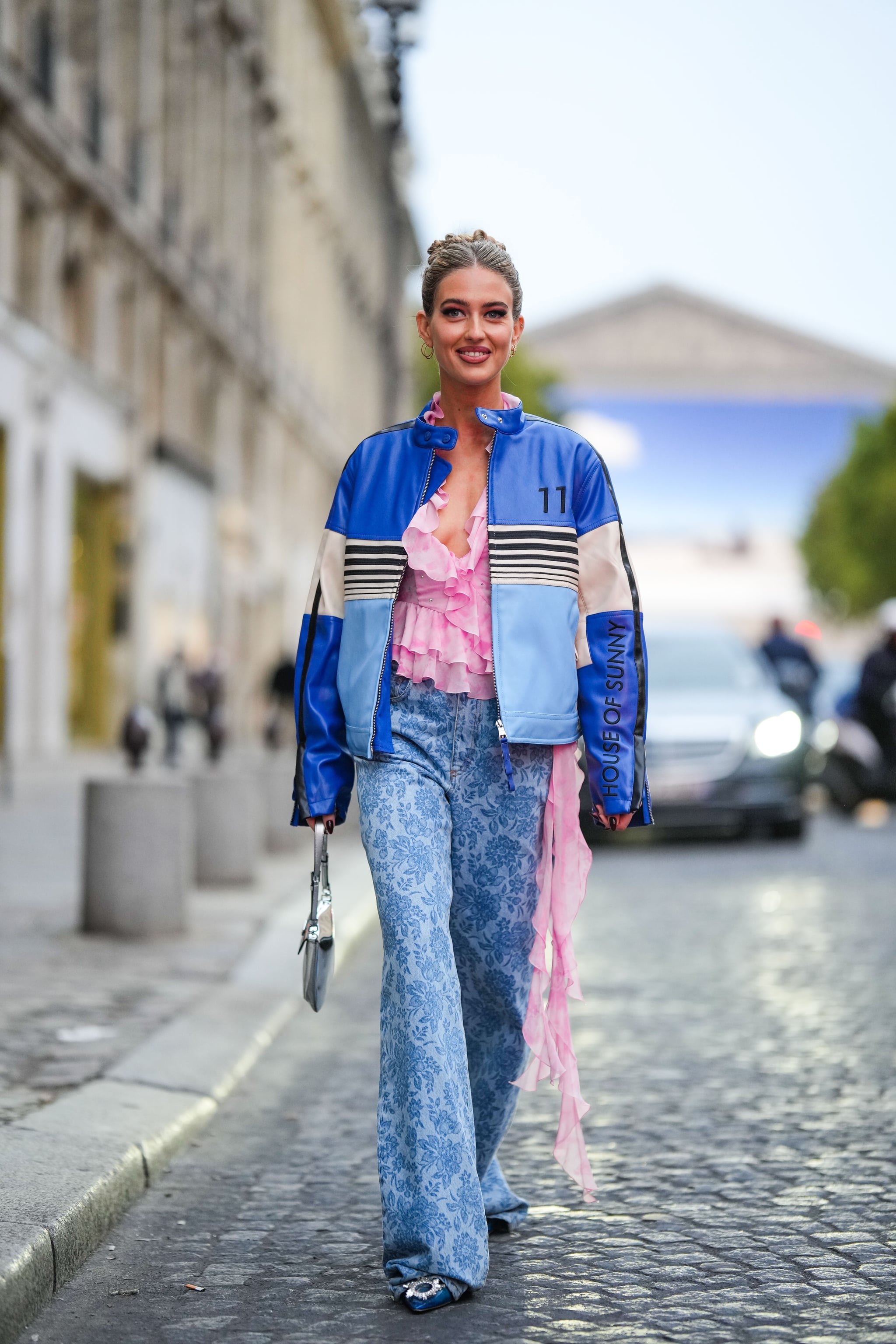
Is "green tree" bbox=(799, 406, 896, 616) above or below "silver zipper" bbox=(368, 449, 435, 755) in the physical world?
above

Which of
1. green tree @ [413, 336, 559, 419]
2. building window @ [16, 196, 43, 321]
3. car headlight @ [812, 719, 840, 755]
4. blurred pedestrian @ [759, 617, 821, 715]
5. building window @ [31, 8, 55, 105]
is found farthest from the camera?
green tree @ [413, 336, 559, 419]

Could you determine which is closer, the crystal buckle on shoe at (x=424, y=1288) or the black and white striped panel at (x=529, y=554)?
the crystal buckle on shoe at (x=424, y=1288)

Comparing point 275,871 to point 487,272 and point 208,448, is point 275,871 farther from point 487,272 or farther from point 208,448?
point 208,448

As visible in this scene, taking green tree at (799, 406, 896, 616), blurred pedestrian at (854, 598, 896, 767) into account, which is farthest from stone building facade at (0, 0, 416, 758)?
green tree at (799, 406, 896, 616)

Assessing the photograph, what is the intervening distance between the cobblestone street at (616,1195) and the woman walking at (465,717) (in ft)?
0.75

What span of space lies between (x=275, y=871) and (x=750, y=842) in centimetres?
439

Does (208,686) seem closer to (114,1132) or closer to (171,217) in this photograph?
(171,217)

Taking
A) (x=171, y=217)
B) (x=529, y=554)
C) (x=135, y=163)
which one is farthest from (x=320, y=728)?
(x=171, y=217)

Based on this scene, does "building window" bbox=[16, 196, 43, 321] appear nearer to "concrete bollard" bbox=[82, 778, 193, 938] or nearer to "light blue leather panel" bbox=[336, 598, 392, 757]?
"concrete bollard" bbox=[82, 778, 193, 938]

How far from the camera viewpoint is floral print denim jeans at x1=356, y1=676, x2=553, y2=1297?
3504 mm

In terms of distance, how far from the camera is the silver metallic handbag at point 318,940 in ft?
12.0

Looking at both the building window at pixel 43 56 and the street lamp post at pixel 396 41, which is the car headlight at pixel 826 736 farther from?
the building window at pixel 43 56

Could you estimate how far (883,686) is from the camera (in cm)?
1636

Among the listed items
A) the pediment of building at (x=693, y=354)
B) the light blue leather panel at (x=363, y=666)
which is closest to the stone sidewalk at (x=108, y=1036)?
the light blue leather panel at (x=363, y=666)
